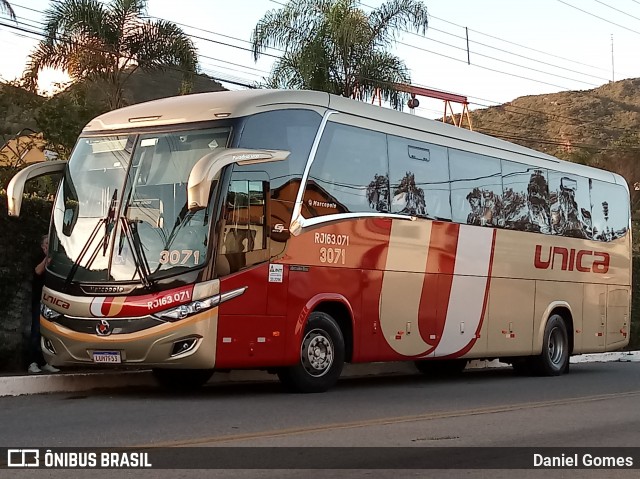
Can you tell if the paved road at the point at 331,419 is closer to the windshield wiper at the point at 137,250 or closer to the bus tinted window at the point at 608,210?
the windshield wiper at the point at 137,250

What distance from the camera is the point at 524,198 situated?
62.8 feet

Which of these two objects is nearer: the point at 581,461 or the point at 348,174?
the point at 581,461

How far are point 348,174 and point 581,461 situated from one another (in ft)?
21.9

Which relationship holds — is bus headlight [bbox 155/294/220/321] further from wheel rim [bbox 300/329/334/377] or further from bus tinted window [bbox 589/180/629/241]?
bus tinted window [bbox 589/180/629/241]

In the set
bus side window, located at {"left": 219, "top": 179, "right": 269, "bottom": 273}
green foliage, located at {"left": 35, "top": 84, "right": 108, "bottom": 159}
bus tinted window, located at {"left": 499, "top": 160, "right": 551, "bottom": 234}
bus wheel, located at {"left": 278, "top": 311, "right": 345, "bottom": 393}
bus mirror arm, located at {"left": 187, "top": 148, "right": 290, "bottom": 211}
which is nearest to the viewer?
bus mirror arm, located at {"left": 187, "top": 148, "right": 290, "bottom": 211}

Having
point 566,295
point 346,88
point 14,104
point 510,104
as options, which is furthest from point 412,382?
point 510,104

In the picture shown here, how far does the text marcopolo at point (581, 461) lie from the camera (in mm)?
8427

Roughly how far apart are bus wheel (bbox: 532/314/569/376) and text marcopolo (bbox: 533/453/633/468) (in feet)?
35.6

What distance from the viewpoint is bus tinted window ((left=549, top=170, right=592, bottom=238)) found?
20141 mm

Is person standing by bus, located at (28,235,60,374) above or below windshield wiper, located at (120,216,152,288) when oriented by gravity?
below

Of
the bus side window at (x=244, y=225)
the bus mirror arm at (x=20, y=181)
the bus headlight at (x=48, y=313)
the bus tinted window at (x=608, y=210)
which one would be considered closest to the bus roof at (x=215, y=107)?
the bus mirror arm at (x=20, y=181)

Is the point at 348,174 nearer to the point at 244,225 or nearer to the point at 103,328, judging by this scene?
the point at 244,225

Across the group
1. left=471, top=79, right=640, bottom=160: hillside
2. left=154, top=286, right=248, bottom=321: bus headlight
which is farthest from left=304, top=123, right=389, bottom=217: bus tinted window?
left=471, top=79, right=640, bottom=160: hillside

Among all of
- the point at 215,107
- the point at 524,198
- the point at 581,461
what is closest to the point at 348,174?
the point at 215,107
